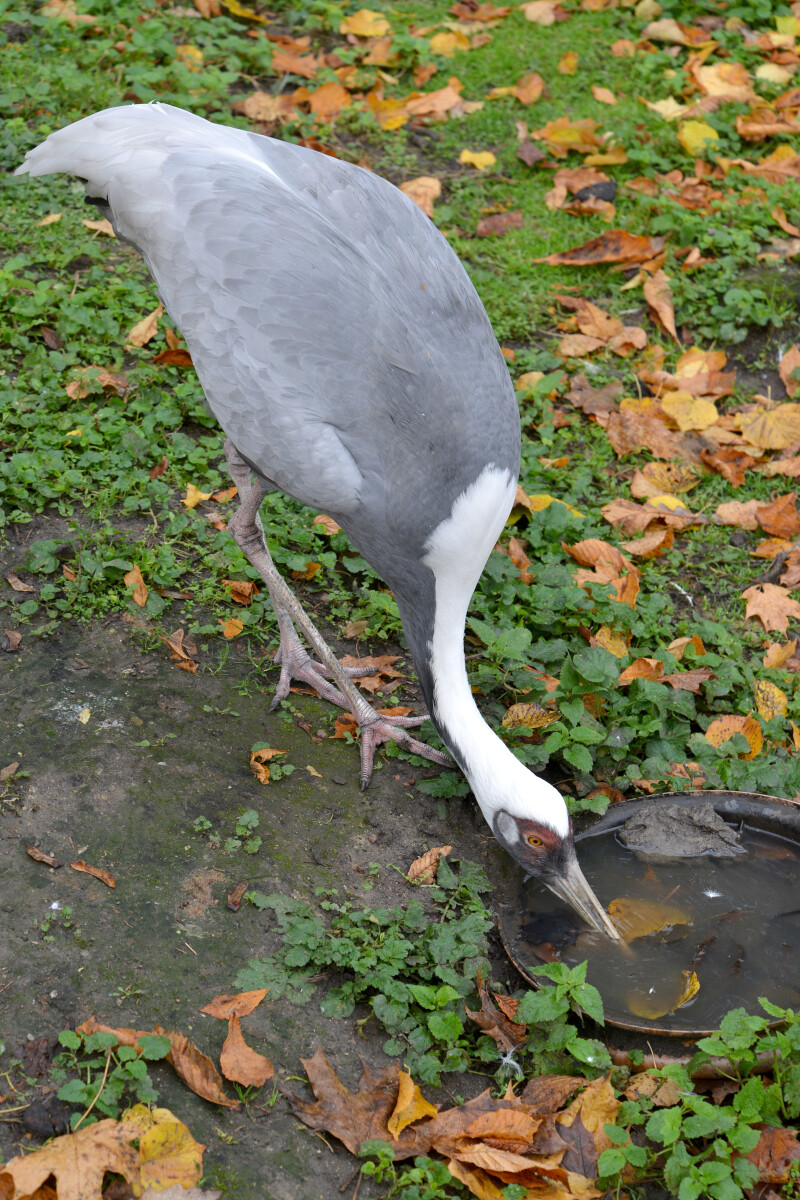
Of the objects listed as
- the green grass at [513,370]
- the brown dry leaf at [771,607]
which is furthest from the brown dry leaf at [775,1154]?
the brown dry leaf at [771,607]

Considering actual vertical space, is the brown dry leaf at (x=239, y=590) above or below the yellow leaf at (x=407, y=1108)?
above

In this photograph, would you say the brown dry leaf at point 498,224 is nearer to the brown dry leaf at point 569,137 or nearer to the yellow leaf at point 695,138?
the brown dry leaf at point 569,137

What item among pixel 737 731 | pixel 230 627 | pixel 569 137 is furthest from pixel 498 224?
pixel 737 731

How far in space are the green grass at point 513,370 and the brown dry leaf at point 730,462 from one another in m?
0.06

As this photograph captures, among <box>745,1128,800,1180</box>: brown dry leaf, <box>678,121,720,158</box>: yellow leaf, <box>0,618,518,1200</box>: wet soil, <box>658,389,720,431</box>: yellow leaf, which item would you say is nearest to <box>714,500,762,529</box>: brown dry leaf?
<box>658,389,720,431</box>: yellow leaf

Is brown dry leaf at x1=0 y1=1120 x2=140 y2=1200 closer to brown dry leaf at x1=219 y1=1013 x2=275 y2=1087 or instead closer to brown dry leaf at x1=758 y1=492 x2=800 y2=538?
brown dry leaf at x1=219 y1=1013 x2=275 y2=1087

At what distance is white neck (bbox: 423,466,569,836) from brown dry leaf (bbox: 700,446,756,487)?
6.12 ft

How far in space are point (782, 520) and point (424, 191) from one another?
2910 millimetres

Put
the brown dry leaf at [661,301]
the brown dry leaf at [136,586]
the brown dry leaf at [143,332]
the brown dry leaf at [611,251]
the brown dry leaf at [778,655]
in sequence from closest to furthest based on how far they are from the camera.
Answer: the brown dry leaf at [136,586] → the brown dry leaf at [778,655] → the brown dry leaf at [143,332] → the brown dry leaf at [661,301] → the brown dry leaf at [611,251]

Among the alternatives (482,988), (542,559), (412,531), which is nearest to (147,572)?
(412,531)

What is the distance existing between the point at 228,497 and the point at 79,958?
7.22 feet

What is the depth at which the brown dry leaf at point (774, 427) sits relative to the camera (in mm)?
4965

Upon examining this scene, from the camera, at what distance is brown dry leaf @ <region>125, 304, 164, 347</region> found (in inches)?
198

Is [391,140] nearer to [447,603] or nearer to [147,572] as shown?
[147,572]
